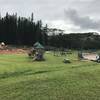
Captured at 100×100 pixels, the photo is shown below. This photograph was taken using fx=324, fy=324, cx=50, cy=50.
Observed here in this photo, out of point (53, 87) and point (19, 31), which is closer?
point (53, 87)

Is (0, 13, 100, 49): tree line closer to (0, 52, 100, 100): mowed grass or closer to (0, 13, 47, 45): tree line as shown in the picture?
(0, 13, 47, 45): tree line

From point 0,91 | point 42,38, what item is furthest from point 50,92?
point 42,38

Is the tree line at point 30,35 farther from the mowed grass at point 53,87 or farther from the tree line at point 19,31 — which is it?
the mowed grass at point 53,87

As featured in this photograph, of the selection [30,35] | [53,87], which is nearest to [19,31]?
[30,35]

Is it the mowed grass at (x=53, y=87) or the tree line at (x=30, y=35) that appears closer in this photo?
the mowed grass at (x=53, y=87)

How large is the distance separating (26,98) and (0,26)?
3335 inches

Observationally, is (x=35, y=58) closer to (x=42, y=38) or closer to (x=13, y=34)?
(x=13, y=34)

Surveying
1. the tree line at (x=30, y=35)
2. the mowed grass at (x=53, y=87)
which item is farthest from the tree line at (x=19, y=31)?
the mowed grass at (x=53, y=87)

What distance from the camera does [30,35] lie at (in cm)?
10550

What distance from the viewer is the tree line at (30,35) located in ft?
330

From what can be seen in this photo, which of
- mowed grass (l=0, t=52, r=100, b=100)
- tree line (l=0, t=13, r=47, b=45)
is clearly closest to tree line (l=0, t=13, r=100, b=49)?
tree line (l=0, t=13, r=47, b=45)

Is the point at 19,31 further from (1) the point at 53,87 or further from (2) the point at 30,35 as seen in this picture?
Result: (1) the point at 53,87

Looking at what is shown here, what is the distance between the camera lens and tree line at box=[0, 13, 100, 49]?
101 metres

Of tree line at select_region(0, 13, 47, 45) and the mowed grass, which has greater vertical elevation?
tree line at select_region(0, 13, 47, 45)
